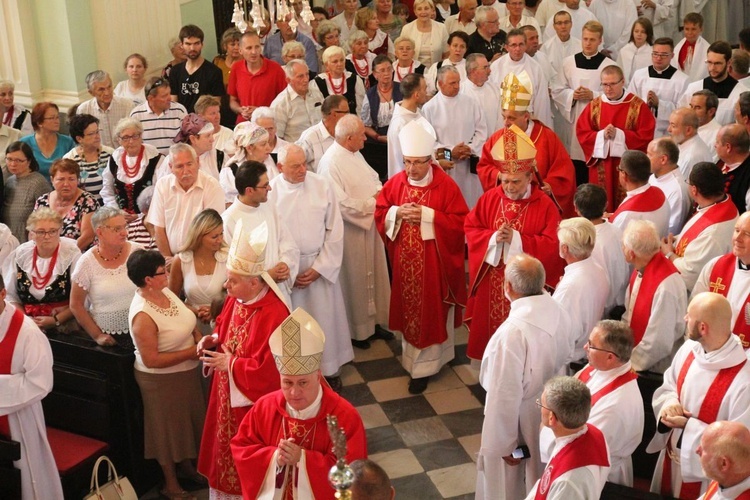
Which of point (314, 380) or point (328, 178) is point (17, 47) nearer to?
point (328, 178)

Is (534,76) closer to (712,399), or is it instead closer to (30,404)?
(712,399)

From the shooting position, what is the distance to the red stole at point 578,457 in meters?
4.09

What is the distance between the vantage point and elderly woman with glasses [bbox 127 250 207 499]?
5.30 m

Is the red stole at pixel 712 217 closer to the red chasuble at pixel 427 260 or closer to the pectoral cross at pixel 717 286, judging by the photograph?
the pectoral cross at pixel 717 286

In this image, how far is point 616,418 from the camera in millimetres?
4410

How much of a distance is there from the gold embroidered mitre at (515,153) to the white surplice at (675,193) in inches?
38.4

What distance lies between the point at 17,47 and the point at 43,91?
A: 470 mm

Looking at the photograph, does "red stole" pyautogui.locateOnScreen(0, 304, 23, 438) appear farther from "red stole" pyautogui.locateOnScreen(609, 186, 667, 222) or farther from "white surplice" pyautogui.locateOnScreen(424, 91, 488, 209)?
"white surplice" pyautogui.locateOnScreen(424, 91, 488, 209)

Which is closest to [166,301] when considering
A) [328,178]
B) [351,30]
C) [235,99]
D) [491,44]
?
[328,178]

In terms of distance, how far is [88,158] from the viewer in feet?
24.5

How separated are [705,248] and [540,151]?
2055mm

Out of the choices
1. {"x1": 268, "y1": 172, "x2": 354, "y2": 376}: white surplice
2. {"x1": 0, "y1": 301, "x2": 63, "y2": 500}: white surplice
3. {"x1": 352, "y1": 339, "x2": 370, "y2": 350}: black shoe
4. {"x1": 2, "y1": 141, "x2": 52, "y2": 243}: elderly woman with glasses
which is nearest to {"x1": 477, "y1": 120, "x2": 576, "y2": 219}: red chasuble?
{"x1": 268, "y1": 172, "x2": 354, "y2": 376}: white surplice

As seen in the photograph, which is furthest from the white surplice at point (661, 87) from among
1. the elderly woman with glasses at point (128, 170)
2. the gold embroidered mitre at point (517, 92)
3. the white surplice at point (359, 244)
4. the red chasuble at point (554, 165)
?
the elderly woman with glasses at point (128, 170)

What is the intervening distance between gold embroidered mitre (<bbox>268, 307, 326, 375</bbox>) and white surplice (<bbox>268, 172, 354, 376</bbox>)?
2.21 meters
